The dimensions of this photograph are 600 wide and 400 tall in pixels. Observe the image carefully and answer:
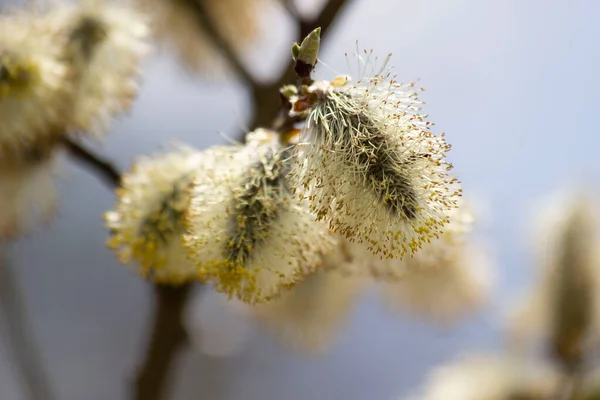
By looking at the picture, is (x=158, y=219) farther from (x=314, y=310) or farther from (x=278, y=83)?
(x=314, y=310)

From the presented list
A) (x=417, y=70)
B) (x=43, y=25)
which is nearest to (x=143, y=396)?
(x=43, y=25)

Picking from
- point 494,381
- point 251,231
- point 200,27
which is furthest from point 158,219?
point 494,381

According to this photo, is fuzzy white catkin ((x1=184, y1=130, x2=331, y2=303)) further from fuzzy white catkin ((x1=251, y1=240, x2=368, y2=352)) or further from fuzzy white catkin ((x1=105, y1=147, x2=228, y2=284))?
fuzzy white catkin ((x1=251, y1=240, x2=368, y2=352))

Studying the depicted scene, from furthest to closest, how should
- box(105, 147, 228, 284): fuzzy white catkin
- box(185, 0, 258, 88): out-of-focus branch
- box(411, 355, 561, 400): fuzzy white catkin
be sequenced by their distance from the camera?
box(411, 355, 561, 400): fuzzy white catkin
box(185, 0, 258, 88): out-of-focus branch
box(105, 147, 228, 284): fuzzy white catkin

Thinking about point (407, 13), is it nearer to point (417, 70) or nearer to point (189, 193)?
point (417, 70)

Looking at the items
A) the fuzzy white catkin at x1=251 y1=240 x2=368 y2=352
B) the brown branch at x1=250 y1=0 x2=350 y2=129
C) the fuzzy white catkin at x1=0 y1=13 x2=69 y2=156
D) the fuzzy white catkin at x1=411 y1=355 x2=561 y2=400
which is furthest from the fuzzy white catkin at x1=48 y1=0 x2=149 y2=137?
the fuzzy white catkin at x1=411 y1=355 x2=561 y2=400

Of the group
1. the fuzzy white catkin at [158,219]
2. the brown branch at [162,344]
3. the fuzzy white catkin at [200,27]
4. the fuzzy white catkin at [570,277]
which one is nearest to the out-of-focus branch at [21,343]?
the brown branch at [162,344]
